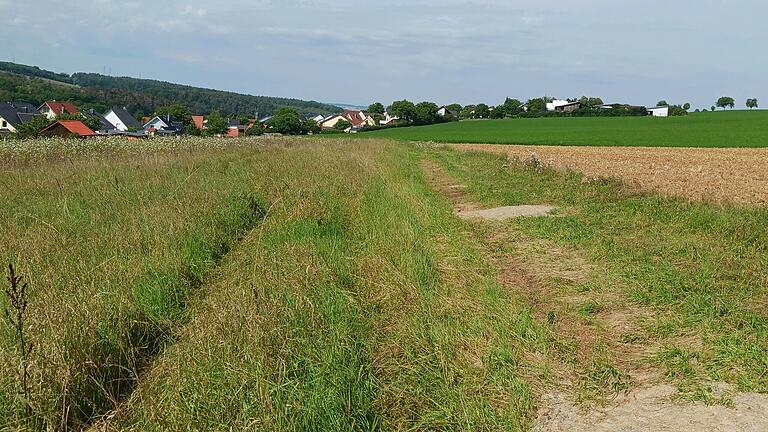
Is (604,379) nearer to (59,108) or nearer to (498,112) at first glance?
(59,108)

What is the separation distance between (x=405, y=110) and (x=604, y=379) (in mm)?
106670

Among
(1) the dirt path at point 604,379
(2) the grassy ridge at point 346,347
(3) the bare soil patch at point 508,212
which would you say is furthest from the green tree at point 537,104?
(2) the grassy ridge at point 346,347

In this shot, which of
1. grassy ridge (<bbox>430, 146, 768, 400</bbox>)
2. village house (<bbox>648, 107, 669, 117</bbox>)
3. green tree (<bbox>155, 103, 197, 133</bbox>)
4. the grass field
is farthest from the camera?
green tree (<bbox>155, 103, 197, 133</bbox>)

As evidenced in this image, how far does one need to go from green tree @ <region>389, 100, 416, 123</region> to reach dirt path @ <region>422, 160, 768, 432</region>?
10161 centimetres

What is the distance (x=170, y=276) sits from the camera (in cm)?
485

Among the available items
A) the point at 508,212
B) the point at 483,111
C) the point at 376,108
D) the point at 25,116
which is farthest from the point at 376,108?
the point at 508,212

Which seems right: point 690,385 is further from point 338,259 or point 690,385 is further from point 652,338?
point 338,259

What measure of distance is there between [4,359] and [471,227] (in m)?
A: 6.22

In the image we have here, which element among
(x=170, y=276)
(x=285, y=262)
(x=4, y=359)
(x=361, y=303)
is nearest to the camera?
(x=4, y=359)

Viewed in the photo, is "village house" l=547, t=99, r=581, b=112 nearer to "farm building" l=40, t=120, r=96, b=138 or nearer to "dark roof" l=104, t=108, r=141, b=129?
"dark roof" l=104, t=108, r=141, b=129

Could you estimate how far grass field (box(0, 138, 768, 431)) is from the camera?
298cm

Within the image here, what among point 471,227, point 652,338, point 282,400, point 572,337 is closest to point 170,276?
point 282,400

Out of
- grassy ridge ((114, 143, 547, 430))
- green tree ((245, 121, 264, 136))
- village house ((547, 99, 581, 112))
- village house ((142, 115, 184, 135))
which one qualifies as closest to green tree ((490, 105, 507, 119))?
village house ((547, 99, 581, 112))

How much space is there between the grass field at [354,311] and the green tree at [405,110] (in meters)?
99.1
